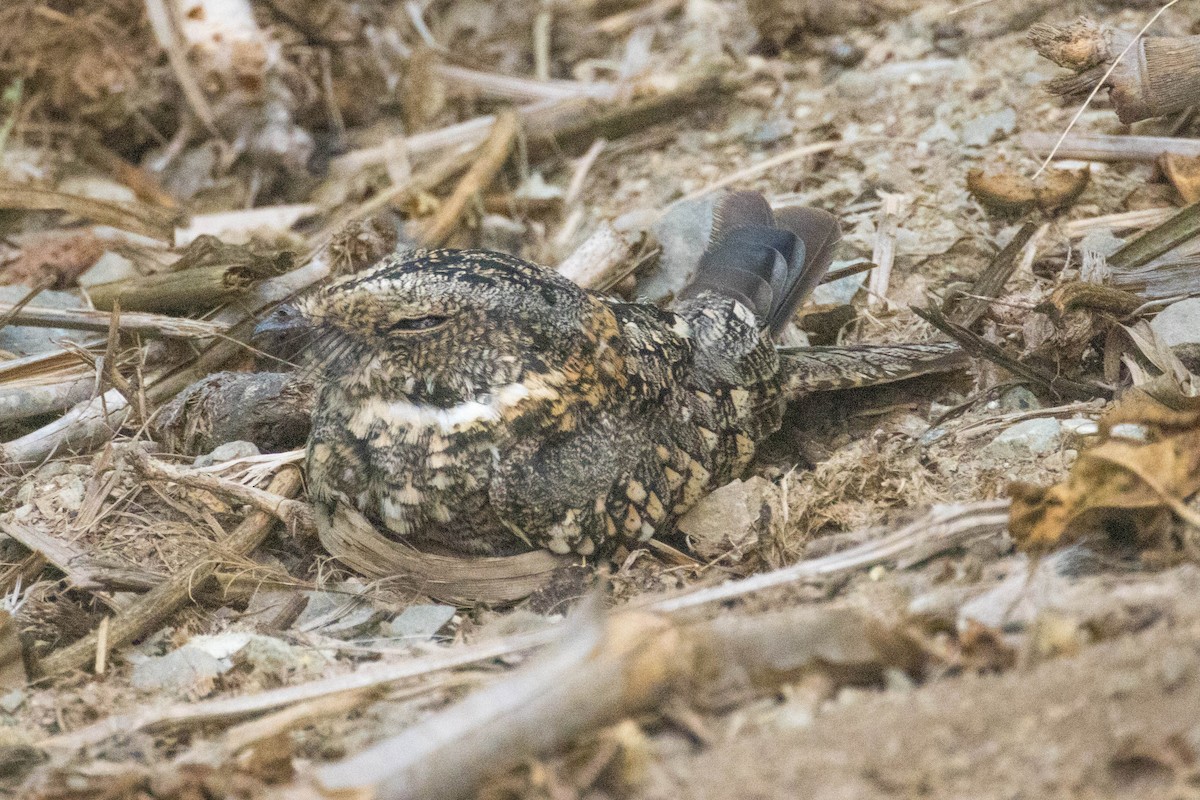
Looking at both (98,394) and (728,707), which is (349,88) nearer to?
(98,394)

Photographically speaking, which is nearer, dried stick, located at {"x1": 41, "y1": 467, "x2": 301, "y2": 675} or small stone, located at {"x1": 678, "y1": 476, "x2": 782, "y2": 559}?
dried stick, located at {"x1": 41, "y1": 467, "x2": 301, "y2": 675}

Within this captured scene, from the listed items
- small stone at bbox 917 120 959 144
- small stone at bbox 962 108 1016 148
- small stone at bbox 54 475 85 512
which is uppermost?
small stone at bbox 962 108 1016 148

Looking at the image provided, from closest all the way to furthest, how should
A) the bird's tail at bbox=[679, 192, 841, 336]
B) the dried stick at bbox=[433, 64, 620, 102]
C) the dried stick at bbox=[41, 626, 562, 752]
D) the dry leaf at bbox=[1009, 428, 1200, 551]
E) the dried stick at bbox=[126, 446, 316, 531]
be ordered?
the dry leaf at bbox=[1009, 428, 1200, 551], the dried stick at bbox=[41, 626, 562, 752], the dried stick at bbox=[126, 446, 316, 531], the bird's tail at bbox=[679, 192, 841, 336], the dried stick at bbox=[433, 64, 620, 102]

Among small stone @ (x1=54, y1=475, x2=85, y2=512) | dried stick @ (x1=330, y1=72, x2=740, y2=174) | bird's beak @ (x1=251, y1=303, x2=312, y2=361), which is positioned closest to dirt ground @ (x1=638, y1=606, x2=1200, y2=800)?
bird's beak @ (x1=251, y1=303, x2=312, y2=361)

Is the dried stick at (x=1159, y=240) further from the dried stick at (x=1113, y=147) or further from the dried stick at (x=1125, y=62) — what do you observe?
the dried stick at (x=1113, y=147)

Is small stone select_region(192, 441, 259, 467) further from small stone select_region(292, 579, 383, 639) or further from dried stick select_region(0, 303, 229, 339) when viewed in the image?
small stone select_region(292, 579, 383, 639)

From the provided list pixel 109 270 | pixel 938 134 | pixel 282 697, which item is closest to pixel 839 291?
pixel 938 134
